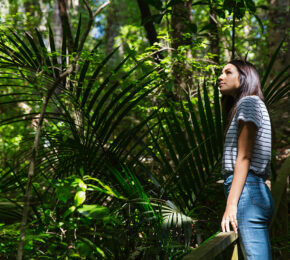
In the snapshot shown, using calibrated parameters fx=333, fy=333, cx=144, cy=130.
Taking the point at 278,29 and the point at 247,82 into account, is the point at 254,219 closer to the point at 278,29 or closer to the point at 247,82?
the point at 247,82

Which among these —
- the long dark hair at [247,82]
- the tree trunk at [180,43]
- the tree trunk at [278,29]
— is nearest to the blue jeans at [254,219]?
the long dark hair at [247,82]

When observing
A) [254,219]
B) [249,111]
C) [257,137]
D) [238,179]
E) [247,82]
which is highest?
[247,82]

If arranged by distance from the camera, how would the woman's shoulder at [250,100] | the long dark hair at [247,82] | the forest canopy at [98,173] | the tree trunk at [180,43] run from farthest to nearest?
the tree trunk at [180,43] < the long dark hair at [247,82] < the woman's shoulder at [250,100] < the forest canopy at [98,173]

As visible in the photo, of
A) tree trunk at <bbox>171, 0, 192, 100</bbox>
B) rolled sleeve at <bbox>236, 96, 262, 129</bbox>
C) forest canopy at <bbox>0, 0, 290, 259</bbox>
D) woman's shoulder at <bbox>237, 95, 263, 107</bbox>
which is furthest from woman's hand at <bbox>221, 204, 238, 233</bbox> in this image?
tree trunk at <bbox>171, 0, 192, 100</bbox>

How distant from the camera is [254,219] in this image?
5.62 feet

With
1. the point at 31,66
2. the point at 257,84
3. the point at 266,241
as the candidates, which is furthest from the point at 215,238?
the point at 31,66

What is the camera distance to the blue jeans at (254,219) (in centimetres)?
170

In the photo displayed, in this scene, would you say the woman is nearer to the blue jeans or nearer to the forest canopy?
the blue jeans


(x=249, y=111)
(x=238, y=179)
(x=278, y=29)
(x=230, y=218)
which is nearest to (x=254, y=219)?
(x=230, y=218)

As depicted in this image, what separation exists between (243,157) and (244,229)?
0.37 metres

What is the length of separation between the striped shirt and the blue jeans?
0.30 feet

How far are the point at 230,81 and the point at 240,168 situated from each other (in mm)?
600

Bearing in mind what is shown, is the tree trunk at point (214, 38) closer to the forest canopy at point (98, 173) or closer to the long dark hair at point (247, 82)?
the forest canopy at point (98, 173)

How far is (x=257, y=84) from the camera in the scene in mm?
1992
